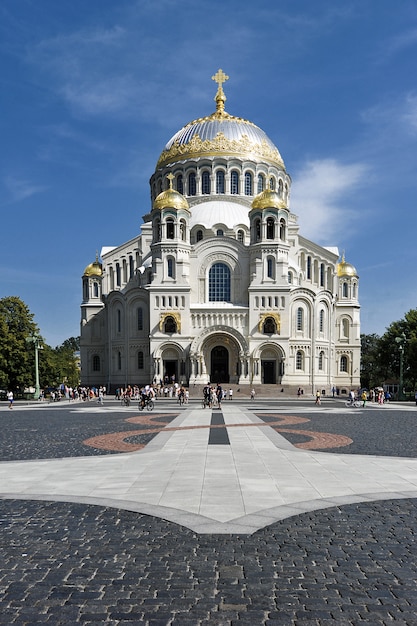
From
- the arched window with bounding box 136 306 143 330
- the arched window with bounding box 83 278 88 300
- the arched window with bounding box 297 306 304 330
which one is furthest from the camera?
the arched window with bounding box 83 278 88 300

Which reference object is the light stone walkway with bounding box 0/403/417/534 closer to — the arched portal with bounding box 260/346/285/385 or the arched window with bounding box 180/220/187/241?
the arched portal with bounding box 260/346/285/385

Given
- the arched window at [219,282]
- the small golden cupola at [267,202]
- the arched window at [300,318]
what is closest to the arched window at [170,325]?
the arched window at [219,282]

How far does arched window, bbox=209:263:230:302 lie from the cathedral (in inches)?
4.4

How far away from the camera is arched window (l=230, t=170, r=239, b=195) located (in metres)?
68.2

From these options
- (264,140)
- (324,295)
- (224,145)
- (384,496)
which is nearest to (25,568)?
(384,496)

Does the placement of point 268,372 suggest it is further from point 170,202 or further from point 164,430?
point 164,430

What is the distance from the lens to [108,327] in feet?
Answer: 204

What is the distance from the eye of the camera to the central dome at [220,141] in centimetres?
6894

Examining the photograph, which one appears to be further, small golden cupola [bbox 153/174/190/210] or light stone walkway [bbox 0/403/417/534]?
small golden cupola [bbox 153/174/190/210]

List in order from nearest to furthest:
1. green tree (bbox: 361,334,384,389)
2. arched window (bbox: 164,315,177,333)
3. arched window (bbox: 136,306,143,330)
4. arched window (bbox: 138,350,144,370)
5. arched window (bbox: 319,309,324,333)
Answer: arched window (bbox: 164,315,177,333), arched window (bbox: 138,350,144,370), arched window (bbox: 136,306,143,330), arched window (bbox: 319,309,324,333), green tree (bbox: 361,334,384,389)

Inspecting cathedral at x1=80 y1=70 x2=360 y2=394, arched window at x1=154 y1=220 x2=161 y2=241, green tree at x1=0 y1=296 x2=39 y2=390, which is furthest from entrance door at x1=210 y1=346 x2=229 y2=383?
green tree at x1=0 y1=296 x2=39 y2=390

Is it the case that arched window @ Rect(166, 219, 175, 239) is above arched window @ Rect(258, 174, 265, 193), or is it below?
below

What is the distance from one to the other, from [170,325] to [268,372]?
11.0 metres

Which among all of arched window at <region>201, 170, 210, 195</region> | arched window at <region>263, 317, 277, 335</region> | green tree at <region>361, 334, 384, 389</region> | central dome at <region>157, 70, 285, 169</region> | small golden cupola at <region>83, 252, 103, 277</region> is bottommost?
green tree at <region>361, 334, 384, 389</region>
